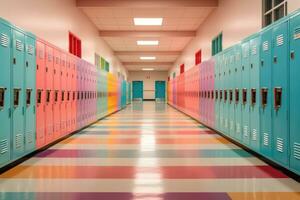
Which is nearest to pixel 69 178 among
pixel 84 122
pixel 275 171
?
pixel 275 171

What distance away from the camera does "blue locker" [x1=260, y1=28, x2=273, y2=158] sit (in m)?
4.96

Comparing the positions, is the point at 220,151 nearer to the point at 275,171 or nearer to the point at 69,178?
the point at 275,171

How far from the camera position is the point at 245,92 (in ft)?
20.8

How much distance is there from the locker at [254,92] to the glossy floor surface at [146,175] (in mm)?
334

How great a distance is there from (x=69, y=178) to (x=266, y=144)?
9.57 feet

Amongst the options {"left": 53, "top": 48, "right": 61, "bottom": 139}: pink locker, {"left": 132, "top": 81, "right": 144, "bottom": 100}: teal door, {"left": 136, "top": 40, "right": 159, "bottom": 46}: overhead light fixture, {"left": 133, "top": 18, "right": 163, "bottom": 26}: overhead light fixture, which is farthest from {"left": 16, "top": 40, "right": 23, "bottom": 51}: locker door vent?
{"left": 132, "top": 81, "right": 144, "bottom": 100}: teal door

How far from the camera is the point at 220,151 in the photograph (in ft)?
20.7

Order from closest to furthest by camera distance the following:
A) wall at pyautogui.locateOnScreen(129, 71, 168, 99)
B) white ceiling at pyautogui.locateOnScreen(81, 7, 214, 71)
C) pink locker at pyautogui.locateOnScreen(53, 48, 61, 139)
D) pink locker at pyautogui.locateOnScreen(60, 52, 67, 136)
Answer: pink locker at pyautogui.locateOnScreen(53, 48, 61, 139), pink locker at pyautogui.locateOnScreen(60, 52, 67, 136), white ceiling at pyautogui.locateOnScreen(81, 7, 214, 71), wall at pyautogui.locateOnScreen(129, 71, 168, 99)

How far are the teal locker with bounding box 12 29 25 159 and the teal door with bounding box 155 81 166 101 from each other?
38.9 metres

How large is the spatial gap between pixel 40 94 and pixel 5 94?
5.45ft

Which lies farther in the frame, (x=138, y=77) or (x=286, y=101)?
(x=138, y=77)

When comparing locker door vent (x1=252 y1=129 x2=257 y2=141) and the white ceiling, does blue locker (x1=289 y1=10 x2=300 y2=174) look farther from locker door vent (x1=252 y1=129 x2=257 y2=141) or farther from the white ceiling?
the white ceiling

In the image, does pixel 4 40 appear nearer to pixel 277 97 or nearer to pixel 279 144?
pixel 277 97

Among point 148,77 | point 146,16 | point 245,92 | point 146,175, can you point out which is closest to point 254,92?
point 245,92
